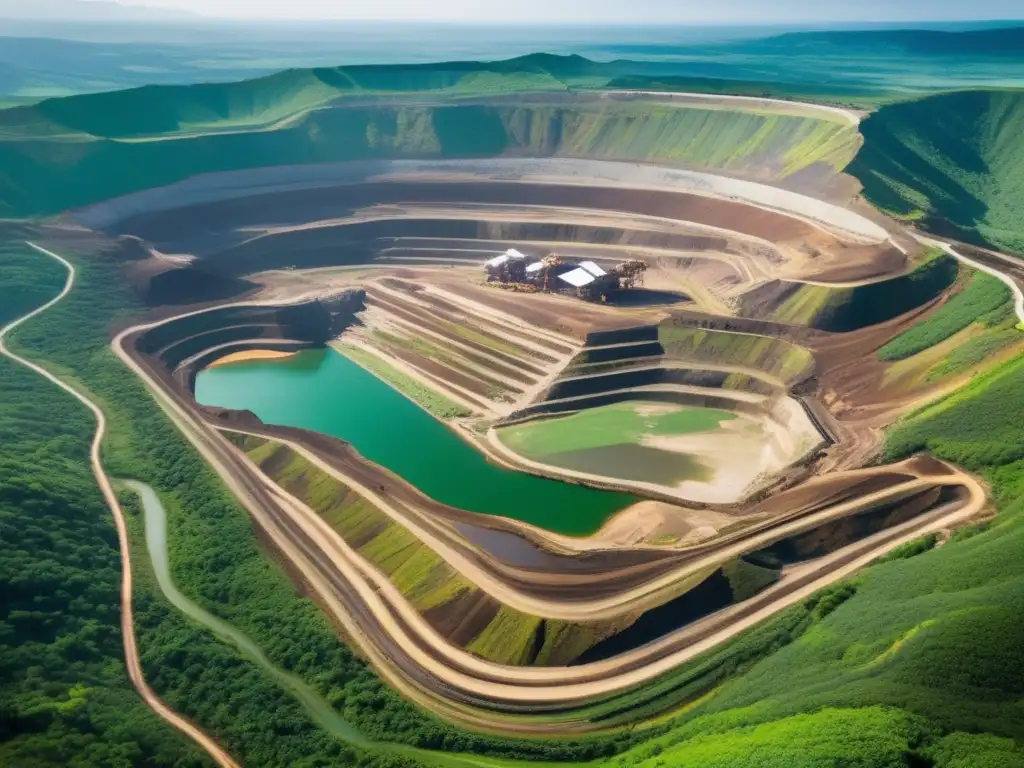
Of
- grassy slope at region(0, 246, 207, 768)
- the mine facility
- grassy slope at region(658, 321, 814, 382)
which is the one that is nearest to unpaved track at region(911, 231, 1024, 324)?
grassy slope at region(658, 321, 814, 382)

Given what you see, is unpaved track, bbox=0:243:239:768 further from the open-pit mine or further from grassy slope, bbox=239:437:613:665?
grassy slope, bbox=239:437:613:665

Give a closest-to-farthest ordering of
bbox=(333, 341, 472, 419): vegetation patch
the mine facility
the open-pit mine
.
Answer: the open-pit mine, bbox=(333, 341, 472, 419): vegetation patch, the mine facility

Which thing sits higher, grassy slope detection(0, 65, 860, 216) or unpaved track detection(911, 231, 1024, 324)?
unpaved track detection(911, 231, 1024, 324)

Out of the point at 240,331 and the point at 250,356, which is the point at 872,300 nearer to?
the point at 250,356

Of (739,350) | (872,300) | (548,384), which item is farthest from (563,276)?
(872,300)

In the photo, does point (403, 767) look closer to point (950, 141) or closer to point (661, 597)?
point (661, 597)

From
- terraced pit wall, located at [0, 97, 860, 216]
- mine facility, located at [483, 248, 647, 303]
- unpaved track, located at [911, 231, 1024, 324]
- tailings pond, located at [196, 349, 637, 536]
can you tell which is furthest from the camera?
terraced pit wall, located at [0, 97, 860, 216]

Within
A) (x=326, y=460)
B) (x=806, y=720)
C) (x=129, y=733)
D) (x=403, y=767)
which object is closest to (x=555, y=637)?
(x=403, y=767)
